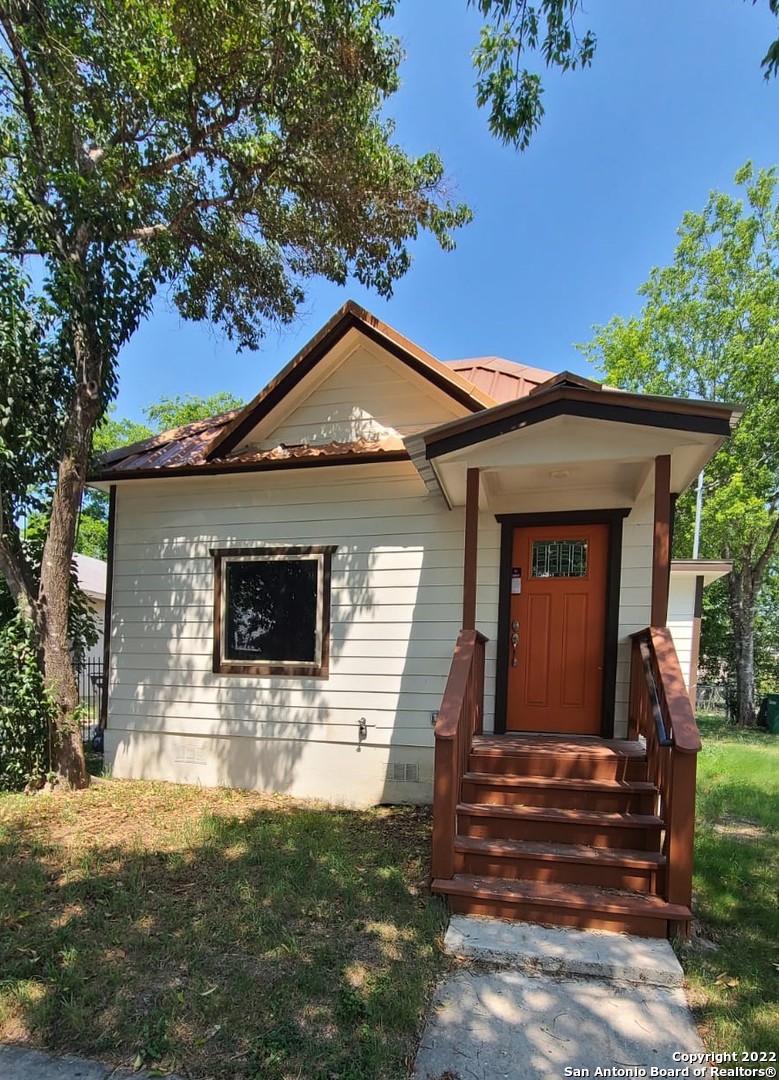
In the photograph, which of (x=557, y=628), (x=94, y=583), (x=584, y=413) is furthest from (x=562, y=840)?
(x=94, y=583)

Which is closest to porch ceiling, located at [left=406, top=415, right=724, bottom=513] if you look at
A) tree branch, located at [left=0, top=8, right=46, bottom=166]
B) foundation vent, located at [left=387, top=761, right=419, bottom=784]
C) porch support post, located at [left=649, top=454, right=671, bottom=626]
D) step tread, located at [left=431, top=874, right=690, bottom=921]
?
porch support post, located at [left=649, top=454, right=671, bottom=626]

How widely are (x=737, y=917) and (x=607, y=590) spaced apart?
2.42m

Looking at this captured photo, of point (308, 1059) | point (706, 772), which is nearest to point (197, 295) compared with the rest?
point (308, 1059)

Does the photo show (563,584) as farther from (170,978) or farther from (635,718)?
(170,978)

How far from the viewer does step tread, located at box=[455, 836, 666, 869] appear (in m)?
3.35

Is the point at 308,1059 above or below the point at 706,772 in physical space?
above

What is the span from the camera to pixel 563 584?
5047 mm

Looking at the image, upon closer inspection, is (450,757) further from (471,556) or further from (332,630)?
(332,630)

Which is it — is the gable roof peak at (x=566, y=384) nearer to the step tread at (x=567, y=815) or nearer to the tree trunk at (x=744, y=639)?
the step tread at (x=567, y=815)

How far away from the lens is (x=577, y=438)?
4062 mm

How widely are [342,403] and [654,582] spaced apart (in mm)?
3683

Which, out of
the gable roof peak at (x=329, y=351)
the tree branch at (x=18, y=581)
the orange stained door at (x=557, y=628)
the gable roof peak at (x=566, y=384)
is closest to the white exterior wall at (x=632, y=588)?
the orange stained door at (x=557, y=628)

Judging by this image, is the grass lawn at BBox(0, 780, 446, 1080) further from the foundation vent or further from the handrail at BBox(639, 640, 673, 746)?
the handrail at BBox(639, 640, 673, 746)

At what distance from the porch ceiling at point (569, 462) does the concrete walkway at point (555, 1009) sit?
120 inches
